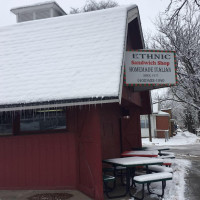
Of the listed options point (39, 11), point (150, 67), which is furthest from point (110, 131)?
point (39, 11)

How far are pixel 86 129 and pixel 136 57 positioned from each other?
3.13 meters

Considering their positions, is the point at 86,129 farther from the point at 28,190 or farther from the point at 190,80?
the point at 190,80

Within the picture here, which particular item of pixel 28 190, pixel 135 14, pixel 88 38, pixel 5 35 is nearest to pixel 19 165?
pixel 28 190

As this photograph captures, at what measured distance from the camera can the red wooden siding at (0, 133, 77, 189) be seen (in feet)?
25.1

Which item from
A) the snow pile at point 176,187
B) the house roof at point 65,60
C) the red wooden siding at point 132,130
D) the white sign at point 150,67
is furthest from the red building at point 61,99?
the red wooden siding at point 132,130

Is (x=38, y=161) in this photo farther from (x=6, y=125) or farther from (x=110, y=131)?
(x=110, y=131)

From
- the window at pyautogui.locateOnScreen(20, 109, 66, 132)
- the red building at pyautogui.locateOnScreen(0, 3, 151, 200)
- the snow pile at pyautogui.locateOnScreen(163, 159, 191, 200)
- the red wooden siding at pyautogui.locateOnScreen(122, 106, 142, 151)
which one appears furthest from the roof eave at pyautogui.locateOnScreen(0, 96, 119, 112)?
the red wooden siding at pyautogui.locateOnScreen(122, 106, 142, 151)

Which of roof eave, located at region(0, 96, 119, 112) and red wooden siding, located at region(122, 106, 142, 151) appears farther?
red wooden siding, located at region(122, 106, 142, 151)

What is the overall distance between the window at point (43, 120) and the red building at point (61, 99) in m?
0.03

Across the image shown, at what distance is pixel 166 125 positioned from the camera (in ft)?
104

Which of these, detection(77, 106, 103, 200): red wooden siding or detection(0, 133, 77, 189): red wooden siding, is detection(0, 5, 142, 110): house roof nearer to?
detection(77, 106, 103, 200): red wooden siding

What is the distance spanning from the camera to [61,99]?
6.50 meters

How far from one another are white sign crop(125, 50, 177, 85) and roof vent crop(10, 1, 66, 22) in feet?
28.0

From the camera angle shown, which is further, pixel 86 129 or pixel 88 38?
pixel 88 38
